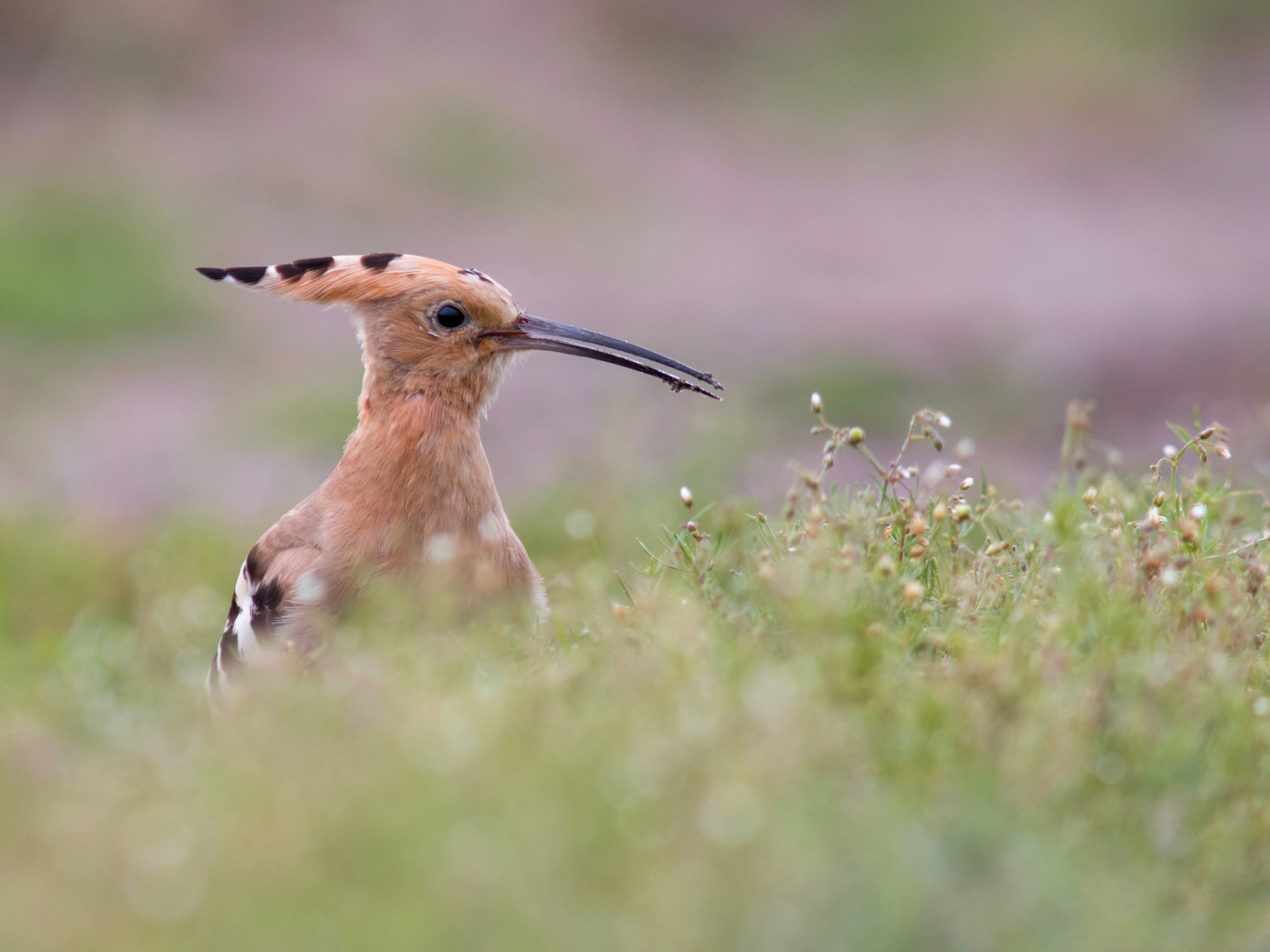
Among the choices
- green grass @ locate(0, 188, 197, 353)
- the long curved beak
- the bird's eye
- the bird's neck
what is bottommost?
the bird's neck

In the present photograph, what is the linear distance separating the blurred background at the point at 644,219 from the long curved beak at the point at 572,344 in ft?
3.23

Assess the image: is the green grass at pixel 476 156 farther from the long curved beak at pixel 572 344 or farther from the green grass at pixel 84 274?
the long curved beak at pixel 572 344

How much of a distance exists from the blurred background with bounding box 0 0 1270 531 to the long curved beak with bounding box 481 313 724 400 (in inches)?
38.8

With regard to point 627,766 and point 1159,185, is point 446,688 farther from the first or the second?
point 1159,185

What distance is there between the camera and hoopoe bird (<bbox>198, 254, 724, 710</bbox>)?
271cm

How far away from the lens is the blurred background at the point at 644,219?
5.95m

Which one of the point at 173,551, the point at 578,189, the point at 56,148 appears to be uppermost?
the point at 578,189

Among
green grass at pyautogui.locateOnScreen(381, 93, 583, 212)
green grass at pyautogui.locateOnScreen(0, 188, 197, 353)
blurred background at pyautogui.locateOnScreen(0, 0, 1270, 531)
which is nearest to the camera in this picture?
blurred background at pyautogui.locateOnScreen(0, 0, 1270, 531)

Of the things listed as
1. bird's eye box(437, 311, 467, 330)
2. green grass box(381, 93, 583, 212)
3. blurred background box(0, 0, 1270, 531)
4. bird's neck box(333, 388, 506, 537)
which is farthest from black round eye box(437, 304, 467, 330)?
green grass box(381, 93, 583, 212)

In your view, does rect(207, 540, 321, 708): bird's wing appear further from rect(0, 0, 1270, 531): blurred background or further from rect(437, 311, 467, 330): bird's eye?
rect(0, 0, 1270, 531): blurred background

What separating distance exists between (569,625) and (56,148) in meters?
7.32

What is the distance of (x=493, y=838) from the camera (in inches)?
58.1

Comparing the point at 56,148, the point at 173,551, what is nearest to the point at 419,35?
the point at 56,148

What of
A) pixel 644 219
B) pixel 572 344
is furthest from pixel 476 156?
pixel 572 344
